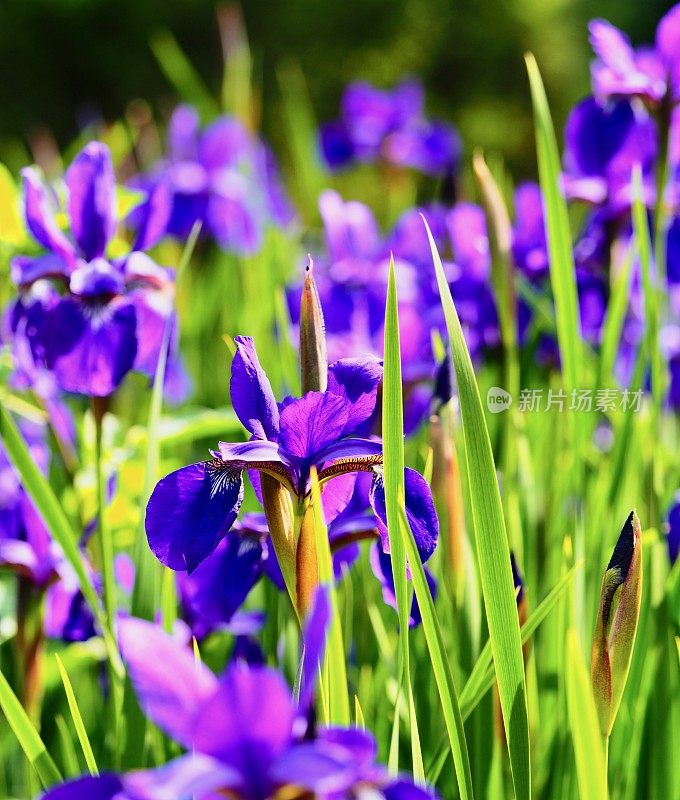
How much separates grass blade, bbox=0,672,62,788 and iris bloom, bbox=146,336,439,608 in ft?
0.38

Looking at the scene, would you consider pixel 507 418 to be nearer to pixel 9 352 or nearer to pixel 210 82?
pixel 9 352

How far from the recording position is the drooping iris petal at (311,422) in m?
0.57

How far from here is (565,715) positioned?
2.62 feet

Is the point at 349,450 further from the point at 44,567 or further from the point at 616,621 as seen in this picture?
the point at 44,567

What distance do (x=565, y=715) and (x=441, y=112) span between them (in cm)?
649

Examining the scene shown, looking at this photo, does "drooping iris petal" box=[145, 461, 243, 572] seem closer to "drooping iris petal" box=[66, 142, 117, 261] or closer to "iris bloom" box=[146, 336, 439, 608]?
"iris bloom" box=[146, 336, 439, 608]

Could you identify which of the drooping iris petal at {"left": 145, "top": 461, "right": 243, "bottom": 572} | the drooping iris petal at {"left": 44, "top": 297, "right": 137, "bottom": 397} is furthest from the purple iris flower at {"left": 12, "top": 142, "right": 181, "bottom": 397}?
the drooping iris petal at {"left": 145, "top": 461, "right": 243, "bottom": 572}

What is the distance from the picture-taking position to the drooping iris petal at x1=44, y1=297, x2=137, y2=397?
971 millimetres

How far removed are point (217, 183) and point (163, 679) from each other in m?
2.19

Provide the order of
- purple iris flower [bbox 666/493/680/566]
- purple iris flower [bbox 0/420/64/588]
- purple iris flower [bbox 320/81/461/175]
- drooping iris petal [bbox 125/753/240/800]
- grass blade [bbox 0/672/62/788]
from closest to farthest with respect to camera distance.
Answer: drooping iris petal [bbox 125/753/240/800] < grass blade [bbox 0/672/62/788] < purple iris flower [bbox 0/420/64/588] < purple iris flower [bbox 666/493/680/566] < purple iris flower [bbox 320/81/461/175]

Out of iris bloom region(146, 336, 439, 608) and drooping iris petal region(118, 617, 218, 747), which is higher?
iris bloom region(146, 336, 439, 608)

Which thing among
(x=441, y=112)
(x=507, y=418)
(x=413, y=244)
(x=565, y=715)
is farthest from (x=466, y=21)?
(x=565, y=715)

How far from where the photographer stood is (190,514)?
0.60 metres

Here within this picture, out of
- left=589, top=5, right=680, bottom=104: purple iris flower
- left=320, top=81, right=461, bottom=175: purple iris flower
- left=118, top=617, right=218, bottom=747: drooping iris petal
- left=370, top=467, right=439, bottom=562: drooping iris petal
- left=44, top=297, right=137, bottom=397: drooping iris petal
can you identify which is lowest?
left=118, top=617, right=218, bottom=747: drooping iris petal
